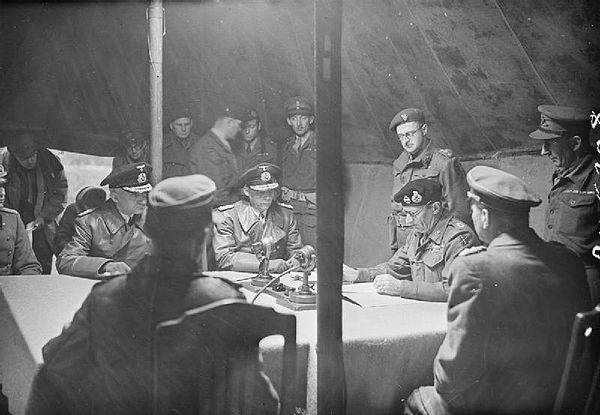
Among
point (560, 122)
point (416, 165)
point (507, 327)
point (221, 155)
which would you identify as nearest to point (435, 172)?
point (416, 165)

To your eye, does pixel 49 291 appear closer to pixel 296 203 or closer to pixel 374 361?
pixel 296 203

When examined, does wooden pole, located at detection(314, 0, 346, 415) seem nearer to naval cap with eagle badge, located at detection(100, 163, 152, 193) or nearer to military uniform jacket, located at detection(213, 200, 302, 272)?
military uniform jacket, located at detection(213, 200, 302, 272)

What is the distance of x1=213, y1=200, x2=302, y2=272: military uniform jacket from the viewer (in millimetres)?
2559

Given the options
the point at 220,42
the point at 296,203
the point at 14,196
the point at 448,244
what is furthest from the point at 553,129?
the point at 14,196

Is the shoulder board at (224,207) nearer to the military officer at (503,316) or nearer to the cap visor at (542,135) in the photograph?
the military officer at (503,316)

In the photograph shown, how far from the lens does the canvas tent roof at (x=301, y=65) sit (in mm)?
2613

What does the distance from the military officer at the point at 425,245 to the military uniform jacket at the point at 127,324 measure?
75 centimetres

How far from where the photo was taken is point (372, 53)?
2762 millimetres

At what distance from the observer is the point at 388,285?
2.70 meters

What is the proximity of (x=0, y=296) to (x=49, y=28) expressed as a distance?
1.19 m

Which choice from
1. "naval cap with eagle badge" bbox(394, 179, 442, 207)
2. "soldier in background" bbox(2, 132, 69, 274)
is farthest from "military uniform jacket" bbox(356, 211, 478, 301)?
"soldier in background" bbox(2, 132, 69, 274)

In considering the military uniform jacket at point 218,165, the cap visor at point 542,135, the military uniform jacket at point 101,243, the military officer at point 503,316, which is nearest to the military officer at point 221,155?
the military uniform jacket at point 218,165

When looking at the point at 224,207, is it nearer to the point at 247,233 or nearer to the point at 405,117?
the point at 247,233

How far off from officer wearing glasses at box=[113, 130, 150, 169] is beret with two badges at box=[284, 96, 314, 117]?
2.11 ft
